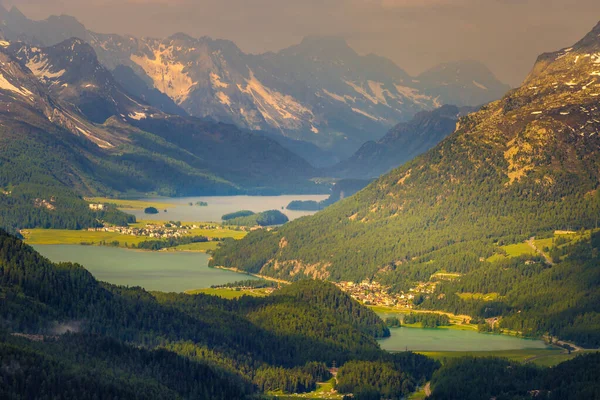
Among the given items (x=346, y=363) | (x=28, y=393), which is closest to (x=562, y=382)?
(x=346, y=363)

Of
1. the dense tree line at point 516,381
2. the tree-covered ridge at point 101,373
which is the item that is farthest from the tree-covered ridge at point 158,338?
the dense tree line at point 516,381

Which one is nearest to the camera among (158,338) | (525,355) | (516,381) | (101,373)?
(101,373)

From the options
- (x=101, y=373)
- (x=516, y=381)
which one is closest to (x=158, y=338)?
(x=101, y=373)

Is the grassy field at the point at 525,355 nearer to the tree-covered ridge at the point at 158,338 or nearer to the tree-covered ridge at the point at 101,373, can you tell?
the tree-covered ridge at the point at 158,338

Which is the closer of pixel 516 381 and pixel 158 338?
pixel 516 381

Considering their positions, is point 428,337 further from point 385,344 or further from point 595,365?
point 595,365

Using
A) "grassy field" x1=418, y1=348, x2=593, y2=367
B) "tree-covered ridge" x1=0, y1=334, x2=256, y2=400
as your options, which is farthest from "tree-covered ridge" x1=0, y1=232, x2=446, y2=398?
"grassy field" x1=418, y1=348, x2=593, y2=367

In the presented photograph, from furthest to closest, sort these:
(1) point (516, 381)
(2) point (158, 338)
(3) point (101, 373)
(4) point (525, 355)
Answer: (4) point (525, 355) < (2) point (158, 338) < (1) point (516, 381) < (3) point (101, 373)

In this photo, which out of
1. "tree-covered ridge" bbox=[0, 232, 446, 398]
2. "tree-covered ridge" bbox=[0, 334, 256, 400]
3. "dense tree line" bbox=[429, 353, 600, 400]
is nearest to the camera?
"tree-covered ridge" bbox=[0, 334, 256, 400]

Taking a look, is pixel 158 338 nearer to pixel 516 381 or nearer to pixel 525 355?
pixel 516 381

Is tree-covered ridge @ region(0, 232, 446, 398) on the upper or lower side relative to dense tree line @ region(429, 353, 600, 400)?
upper

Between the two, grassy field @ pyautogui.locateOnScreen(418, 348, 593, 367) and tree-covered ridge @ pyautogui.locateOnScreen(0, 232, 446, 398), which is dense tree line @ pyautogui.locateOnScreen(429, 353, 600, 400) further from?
grassy field @ pyautogui.locateOnScreen(418, 348, 593, 367)
